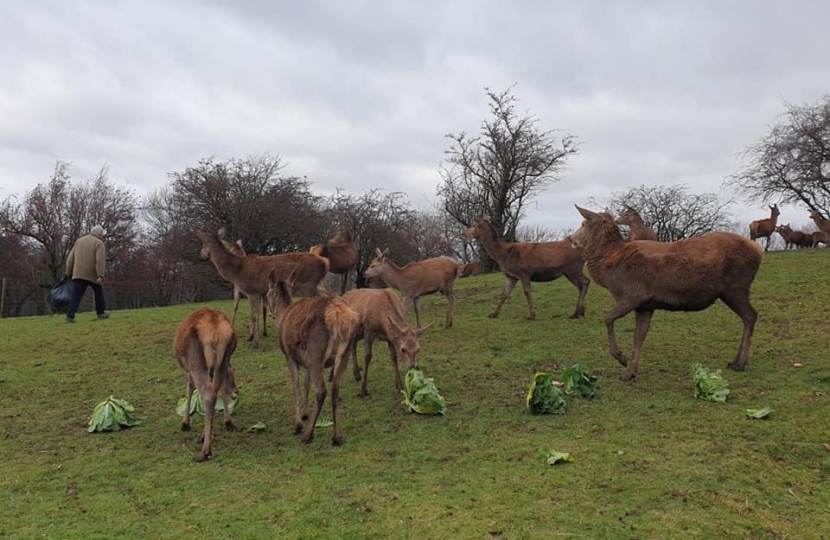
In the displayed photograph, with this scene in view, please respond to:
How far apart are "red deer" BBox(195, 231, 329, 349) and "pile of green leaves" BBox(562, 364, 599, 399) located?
19.1ft

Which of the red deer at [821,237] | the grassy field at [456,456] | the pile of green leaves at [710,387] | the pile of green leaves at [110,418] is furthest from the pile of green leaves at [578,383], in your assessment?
the red deer at [821,237]

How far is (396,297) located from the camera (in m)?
8.70

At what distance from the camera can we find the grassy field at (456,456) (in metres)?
4.22

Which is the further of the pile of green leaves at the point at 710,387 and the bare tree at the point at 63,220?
the bare tree at the point at 63,220

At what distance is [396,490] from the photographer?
4.81 meters

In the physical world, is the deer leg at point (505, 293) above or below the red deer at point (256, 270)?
below

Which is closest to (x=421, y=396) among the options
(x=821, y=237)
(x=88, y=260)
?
(x=88, y=260)

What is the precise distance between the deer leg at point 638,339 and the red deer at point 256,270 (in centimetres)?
609

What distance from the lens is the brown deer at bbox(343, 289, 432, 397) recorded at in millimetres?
7781

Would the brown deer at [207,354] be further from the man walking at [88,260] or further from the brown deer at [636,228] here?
the brown deer at [636,228]

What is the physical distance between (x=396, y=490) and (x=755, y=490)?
281 centimetres

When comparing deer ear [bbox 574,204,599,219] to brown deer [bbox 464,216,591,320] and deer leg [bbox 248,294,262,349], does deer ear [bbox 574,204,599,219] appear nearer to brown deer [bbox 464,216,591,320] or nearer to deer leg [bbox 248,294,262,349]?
brown deer [bbox 464,216,591,320]

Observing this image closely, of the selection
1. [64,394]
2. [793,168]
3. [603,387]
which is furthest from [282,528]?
[793,168]

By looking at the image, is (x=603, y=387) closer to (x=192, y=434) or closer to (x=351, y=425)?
(x=351, y=425)
